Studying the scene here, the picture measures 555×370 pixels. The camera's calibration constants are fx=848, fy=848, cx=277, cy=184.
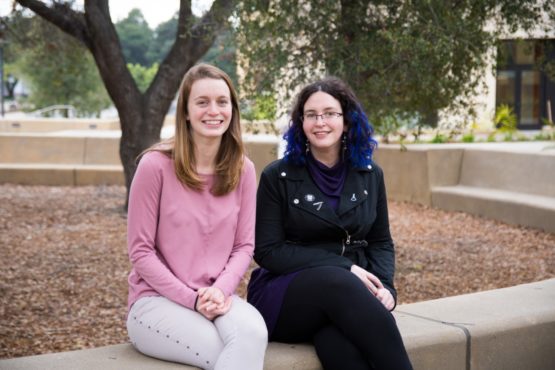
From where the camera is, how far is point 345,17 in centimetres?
711

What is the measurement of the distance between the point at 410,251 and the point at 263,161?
5.36 metres

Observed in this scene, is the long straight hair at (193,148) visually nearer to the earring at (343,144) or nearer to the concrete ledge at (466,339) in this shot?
the earring at (343,144)

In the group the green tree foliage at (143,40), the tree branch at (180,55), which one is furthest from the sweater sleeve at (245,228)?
the green tree foliage at (143,40)

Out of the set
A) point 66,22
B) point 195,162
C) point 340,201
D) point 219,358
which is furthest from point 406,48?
point 66,22

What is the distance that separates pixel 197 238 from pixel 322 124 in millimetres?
845

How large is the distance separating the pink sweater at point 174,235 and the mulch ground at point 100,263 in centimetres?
221

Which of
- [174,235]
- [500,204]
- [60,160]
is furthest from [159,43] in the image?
[174,235]

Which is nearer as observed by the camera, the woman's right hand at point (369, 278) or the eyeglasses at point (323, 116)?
the woman's right hand at point (369, 278)

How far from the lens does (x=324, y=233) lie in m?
3.95

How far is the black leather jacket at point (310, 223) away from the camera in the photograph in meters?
3.87

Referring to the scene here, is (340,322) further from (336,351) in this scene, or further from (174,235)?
(174,235)

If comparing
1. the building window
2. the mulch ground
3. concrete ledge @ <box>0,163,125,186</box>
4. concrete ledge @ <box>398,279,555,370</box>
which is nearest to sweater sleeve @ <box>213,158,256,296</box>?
concrete ledge @ <box>398,279,555,370</box>

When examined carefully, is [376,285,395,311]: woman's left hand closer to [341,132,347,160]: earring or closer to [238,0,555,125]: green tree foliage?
[341,132,347,160]: earring

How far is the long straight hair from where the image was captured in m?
3.57
